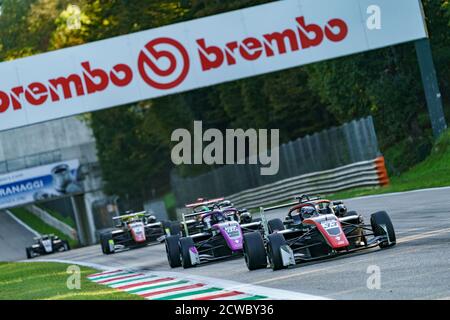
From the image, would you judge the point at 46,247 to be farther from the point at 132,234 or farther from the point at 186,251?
the point at 186,251

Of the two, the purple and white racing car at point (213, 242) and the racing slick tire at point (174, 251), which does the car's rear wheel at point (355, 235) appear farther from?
the racing slick tire at point (174, 251)

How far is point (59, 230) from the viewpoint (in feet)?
240

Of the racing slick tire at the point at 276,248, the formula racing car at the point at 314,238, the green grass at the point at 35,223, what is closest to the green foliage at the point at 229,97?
the green grass at the point at 35,223

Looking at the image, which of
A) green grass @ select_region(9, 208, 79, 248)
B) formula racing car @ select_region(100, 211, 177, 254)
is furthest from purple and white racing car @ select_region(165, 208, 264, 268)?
green grass @ select_region(9, 208, 79, 248)

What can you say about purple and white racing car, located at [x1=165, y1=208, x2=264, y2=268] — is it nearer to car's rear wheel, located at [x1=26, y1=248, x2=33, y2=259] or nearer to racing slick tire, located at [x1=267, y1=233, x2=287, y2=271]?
racing slick tire, located at [x1=267, y1=233, x2=287, y2=271]

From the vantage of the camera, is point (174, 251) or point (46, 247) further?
point (46, 247)

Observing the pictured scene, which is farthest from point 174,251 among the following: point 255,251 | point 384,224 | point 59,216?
point 59,216

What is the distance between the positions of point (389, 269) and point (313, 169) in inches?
1149

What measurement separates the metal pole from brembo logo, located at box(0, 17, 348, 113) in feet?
8.72

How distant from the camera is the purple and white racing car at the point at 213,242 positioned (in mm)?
19266

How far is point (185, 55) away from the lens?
3588 cm
